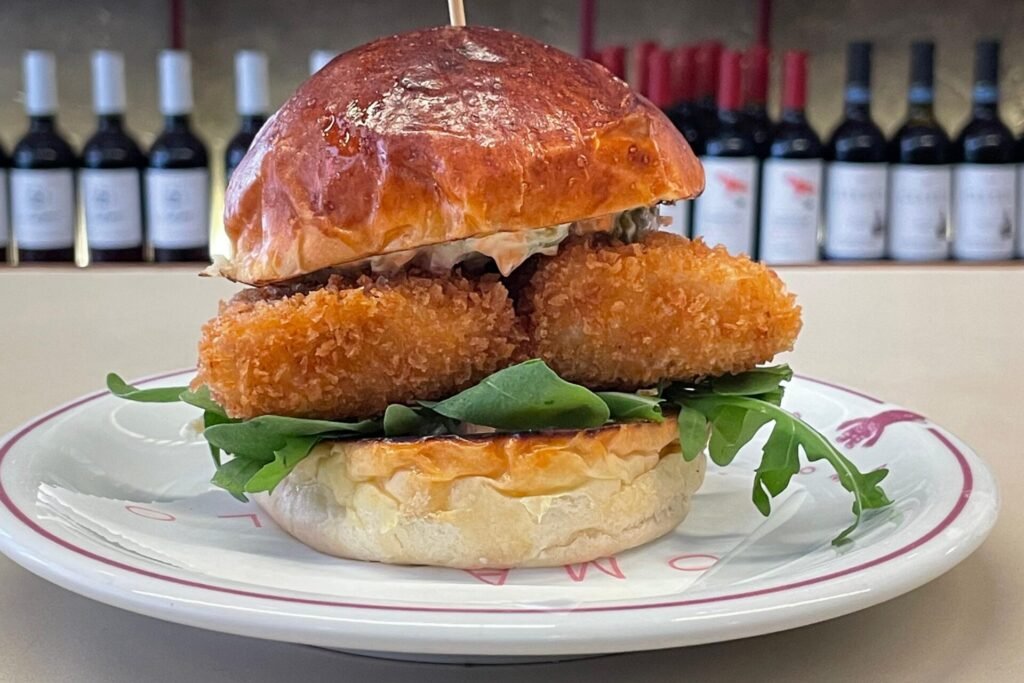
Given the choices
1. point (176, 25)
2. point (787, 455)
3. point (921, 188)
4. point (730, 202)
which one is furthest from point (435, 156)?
point (176, 25)

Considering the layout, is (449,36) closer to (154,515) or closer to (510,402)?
(510,402)

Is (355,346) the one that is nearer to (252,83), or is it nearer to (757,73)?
(252,83)

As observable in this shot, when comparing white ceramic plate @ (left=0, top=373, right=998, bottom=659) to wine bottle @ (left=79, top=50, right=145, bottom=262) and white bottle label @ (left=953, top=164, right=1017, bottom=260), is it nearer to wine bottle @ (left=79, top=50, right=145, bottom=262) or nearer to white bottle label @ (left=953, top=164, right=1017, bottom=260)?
wine bottle @ (left=79, top=50, right=145, bottom=262)

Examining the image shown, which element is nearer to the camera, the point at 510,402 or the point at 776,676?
the point at 776,676

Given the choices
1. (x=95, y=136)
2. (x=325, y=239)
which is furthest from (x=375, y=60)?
(x=95, y=136)

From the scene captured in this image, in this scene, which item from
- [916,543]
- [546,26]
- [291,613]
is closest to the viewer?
[291,613]

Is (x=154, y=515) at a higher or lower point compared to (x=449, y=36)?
lower
